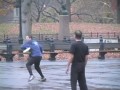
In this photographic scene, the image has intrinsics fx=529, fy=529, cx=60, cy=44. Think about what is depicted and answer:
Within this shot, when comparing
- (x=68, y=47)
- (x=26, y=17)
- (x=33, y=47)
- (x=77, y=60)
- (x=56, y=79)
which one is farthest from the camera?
(x=26, y=17)

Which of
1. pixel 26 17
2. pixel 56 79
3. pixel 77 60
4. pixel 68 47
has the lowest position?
pixel 56 79

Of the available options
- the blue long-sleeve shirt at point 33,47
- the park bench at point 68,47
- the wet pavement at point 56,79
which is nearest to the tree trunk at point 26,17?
the park bench at point 68,47

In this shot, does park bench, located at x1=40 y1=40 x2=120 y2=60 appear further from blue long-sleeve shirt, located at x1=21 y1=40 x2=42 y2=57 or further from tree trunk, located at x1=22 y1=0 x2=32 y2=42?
blue long-sleeve shirt, located at x1=21 y1=40 x2=42 y2=57

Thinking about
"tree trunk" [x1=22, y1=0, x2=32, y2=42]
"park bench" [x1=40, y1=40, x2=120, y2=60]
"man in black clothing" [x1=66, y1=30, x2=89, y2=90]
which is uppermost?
"tree trunk" [x1=22, y1=0, x2=32, y2=42]

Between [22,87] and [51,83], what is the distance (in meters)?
1.69

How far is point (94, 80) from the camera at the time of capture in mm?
19891

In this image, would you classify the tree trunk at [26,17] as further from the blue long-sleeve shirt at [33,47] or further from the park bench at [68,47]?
the blue long-sleeve shirt at [33,47]

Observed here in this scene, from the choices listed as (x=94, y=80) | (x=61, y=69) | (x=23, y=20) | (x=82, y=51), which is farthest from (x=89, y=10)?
(x=82, y=51)

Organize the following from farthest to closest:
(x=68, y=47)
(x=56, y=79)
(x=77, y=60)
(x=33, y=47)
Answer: (x=68, y=47) → (x=56, y=79) → (x=33, y=47) → (x=77, y=60)

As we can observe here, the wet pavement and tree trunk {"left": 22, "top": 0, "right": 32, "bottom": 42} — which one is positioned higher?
tree trunk {"left": 22, "top": 0, "right": 32, "bottom": 42}

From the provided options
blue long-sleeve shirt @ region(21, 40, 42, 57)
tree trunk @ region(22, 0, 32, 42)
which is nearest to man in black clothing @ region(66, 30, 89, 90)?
blue long-sleeve shirt @ region(21, 40, 42, 57)

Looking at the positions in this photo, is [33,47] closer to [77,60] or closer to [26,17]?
[77,60]

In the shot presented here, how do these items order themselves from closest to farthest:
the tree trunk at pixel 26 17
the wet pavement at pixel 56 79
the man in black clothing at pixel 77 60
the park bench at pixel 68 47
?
the man in black clothing at pixel 77 60 < the wet pavement at pixel 56 79 < the park bench at pixel 68 47 < the tree trunk at pixel 26 17

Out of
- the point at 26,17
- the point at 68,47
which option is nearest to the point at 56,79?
the point at 68,47
